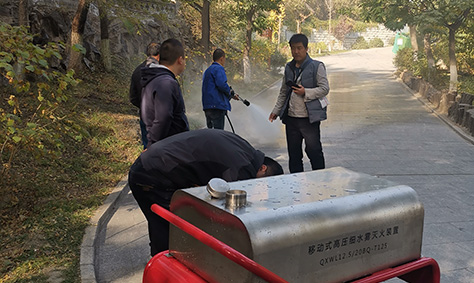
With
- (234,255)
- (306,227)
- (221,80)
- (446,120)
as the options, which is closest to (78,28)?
(221,80)

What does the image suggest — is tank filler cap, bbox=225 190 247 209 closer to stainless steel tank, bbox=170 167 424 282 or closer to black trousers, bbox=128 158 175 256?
stainless steel tank, bbox=170 167 424 282

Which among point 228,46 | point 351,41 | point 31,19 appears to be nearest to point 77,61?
point 31,19

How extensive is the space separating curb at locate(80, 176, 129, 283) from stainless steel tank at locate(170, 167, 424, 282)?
1655 millimetres

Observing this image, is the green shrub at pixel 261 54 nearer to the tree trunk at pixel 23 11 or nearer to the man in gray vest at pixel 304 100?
the tree trunk at pixel 23 11

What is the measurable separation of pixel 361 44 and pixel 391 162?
57.1 m

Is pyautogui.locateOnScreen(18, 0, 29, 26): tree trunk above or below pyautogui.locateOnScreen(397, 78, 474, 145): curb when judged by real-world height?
above

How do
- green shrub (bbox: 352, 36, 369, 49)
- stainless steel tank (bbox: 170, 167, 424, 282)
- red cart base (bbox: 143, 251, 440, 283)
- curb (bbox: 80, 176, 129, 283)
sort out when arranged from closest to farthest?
stainless steel tank (bbox: 170, 167, 424, 282)
red cart base (bbox: 143, 251, 440, 283)
curb (bbox: 80, 176, 129, 283)
green shrub (bbox: 352, 36, 369, 49)

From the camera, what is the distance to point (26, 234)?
457 centimetres

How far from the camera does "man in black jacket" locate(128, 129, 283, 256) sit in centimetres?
288

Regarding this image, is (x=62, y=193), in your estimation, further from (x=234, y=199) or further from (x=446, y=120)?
(x=446, y=120)

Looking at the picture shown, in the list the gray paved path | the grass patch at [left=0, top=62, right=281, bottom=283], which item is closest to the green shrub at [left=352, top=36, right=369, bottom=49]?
the gray paved path

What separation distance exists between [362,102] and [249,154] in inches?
624

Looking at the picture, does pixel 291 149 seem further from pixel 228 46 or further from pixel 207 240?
pixel 228 46

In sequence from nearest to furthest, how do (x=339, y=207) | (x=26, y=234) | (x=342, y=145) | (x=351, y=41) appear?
(x=339, y=207)
(x=26, y=234)
(x=342, y=145)
(x=351, y=41)
